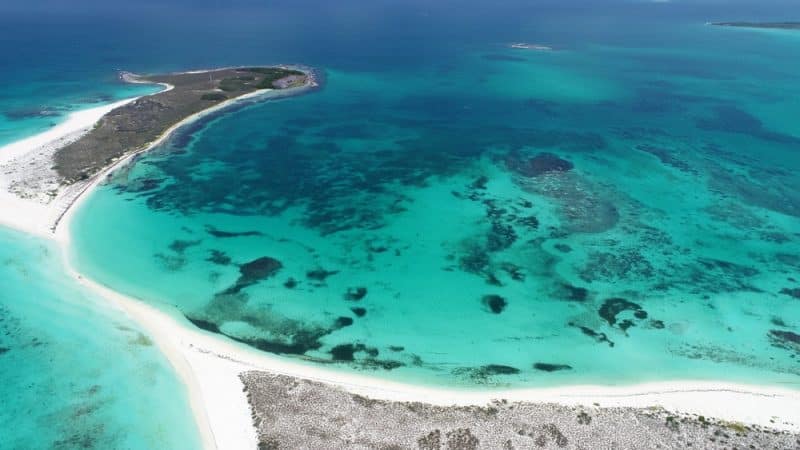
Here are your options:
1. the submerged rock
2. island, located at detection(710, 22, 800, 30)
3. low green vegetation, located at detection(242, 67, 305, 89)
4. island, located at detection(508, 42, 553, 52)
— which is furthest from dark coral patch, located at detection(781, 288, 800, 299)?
island, located at detection(710, 22, 800, 30)

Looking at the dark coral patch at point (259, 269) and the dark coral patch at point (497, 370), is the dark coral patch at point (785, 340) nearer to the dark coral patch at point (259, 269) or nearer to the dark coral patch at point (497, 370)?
the dark coral patch at point (497, 370)

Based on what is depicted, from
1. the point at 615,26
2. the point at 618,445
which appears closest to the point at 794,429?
the point at 618,445

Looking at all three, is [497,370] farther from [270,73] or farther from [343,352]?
[270,73]

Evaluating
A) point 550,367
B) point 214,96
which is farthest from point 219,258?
point 214,96

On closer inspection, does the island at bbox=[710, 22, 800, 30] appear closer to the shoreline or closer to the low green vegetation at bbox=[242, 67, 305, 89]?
the low green vegetation at bbox=[242, 67, 305, 89]

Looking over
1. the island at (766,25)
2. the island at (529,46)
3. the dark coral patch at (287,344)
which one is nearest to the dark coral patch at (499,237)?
the dark coral patch at (287,344)

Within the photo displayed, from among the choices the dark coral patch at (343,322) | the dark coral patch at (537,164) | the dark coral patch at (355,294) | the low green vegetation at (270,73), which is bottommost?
the dark coral patch at (343,322)
